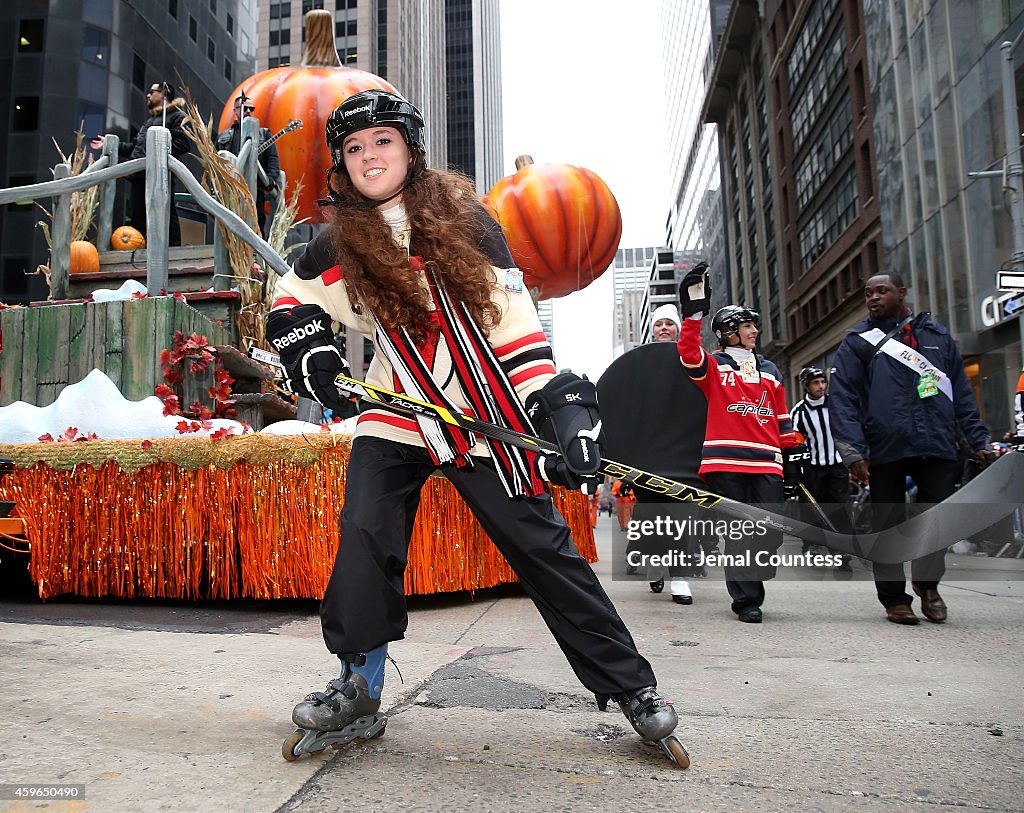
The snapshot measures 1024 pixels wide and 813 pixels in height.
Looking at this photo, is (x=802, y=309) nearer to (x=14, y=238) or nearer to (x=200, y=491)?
(x=14, y=238)

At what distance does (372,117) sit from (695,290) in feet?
5.81

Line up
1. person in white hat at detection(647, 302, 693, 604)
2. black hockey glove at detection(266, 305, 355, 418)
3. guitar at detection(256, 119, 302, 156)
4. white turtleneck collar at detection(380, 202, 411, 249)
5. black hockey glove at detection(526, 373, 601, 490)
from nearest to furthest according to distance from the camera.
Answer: black hockey glove at detection(526, 373, 601, 490)
black hockey glove at detection(266, 305, 355, 418)
white turtleneck collar at detection(380, 202, 411, 249)
person in white hat at detection(647, 302, 693, 604)
guitar at detection(256, 119, 302, 156)

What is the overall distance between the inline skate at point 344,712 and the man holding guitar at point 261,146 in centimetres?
625

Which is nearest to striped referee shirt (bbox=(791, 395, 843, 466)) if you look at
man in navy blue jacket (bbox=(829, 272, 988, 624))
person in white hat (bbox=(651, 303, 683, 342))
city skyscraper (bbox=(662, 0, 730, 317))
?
person in white hat (bbox=(651, 303, 683, 342))

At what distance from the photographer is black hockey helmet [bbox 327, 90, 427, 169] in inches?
90.5

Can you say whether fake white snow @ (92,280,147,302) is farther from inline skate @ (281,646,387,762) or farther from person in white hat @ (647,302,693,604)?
inline skate @ (281,646,387,762)

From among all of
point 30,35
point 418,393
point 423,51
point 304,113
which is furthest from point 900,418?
point 423,51

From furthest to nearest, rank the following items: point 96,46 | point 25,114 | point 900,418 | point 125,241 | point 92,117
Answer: point 96,46 < point 92,117 < point 25,114 < point 125,241 < point 900,418

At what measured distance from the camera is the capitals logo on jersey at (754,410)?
15.9 feet

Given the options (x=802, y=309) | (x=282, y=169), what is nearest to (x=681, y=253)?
(x=802, y=309)

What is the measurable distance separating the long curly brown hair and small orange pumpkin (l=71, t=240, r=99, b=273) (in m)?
5.36

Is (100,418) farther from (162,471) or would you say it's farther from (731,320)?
(731,320)

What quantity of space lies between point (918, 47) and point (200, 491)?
20906 mm

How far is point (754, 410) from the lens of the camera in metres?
4.86
